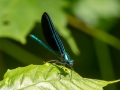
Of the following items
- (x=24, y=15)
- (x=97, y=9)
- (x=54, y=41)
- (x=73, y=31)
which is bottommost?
(x=54, y=41)

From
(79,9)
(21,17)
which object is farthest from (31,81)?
(79,9)

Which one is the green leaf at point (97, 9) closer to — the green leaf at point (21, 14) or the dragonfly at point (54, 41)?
the green leaf at point (21, 14)

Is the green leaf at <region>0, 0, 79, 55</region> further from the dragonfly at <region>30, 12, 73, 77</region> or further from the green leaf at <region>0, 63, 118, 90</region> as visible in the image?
the green leaf at <region>0, 63, 118, 90</region>

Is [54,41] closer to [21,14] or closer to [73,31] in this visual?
[21,14]

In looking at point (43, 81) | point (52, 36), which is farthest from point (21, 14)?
point (43, 81)

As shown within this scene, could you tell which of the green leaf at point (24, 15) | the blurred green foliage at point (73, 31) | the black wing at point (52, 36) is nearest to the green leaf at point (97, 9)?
the blurred green foliage at point (73, 31)

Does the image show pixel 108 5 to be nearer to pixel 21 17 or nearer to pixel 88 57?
pixel 88 57
